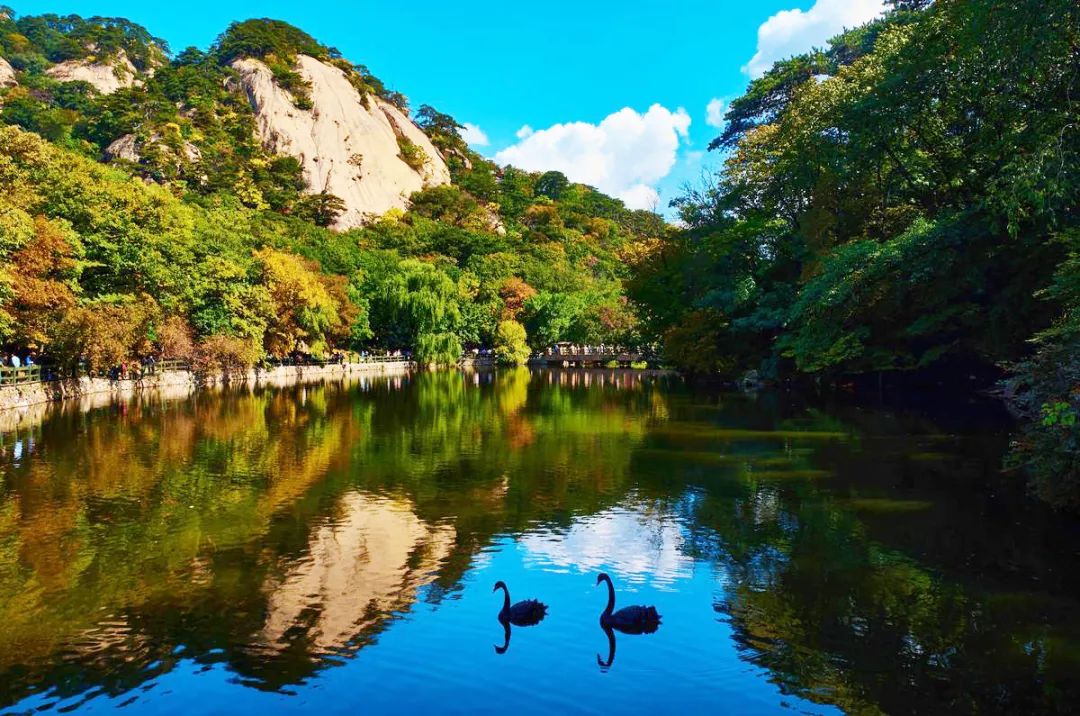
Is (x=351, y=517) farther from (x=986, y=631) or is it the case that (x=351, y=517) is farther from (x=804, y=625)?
(x=986, y=631)

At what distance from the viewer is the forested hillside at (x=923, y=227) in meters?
16.0

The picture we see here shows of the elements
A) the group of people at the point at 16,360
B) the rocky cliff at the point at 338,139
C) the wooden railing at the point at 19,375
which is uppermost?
the rocky cliff at the point at 338,139

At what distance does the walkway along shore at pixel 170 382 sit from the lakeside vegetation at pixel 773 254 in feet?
5.27

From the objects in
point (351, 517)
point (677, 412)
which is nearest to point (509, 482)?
point (351, 517)

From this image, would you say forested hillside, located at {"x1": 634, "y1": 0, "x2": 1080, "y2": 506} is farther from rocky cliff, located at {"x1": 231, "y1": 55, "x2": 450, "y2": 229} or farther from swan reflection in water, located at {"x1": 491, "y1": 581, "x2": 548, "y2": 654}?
rocky cliff, located at {"x1": 231, "y1": 55, "x2": 450, "y2": 229}

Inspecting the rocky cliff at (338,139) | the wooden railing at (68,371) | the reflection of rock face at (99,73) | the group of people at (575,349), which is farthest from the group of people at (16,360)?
A: the reflection of rock face at (99,73)

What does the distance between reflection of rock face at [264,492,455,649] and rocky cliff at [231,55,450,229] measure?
102m

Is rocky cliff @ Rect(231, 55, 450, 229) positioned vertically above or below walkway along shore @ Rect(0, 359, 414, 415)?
above

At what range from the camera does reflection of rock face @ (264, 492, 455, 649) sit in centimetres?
892

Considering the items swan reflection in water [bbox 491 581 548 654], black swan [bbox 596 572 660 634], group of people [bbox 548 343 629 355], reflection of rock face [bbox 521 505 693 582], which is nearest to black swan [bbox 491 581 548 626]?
swan reflection in water [bbox 491 581 548 654]

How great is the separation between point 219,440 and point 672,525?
1565 centimetres

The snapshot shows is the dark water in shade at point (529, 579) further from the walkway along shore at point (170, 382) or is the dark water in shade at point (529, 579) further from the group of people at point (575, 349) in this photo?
the group of people at point (575, 349)

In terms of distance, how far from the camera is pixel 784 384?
148 ft

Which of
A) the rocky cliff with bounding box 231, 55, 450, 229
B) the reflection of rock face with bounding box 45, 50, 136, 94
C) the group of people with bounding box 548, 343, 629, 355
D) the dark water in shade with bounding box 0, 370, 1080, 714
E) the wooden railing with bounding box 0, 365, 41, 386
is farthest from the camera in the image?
the reflection of rock face with bounding box 45, 50, 136, 94
